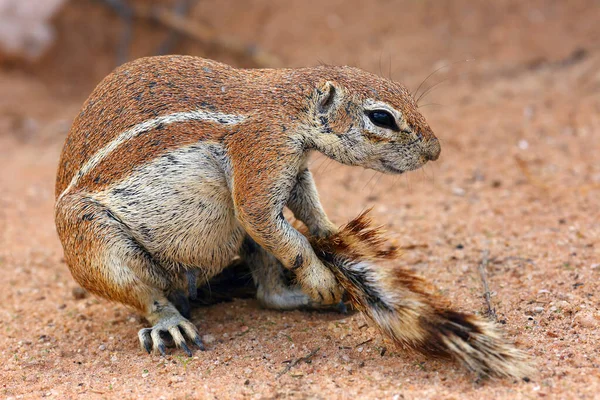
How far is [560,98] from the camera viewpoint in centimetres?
807

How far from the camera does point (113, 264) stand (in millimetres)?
4059

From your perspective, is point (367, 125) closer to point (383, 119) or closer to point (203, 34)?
point (383, 119)

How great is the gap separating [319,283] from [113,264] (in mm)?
1201

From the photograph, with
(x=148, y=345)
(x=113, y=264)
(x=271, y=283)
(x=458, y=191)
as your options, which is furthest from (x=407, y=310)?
(x=458, y=191)

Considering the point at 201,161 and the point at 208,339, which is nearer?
the point at 201,161

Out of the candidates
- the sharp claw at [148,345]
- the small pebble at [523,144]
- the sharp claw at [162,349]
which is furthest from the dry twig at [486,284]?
the small pebble at [523,144]

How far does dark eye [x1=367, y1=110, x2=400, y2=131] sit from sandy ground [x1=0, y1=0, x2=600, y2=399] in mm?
1181

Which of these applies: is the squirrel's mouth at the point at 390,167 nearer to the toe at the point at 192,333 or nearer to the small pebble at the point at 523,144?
the toe at the point at 192,333

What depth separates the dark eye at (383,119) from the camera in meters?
3.90

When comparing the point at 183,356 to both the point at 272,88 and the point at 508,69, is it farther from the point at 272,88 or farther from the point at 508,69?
the point at 508,69

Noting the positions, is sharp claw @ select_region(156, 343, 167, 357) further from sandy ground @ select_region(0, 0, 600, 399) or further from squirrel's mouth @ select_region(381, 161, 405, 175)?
squirrel's mouth @ select_region(381, 161, 405, 175)

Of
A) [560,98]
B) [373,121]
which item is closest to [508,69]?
[560,98]

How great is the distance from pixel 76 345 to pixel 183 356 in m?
0.81

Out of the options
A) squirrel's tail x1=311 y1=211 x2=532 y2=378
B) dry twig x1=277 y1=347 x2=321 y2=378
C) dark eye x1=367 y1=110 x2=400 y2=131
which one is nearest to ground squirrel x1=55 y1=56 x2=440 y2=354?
dark eye x1=367 y1=110 x2=400 y2=131
